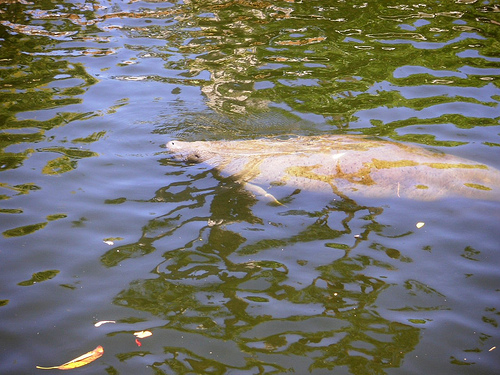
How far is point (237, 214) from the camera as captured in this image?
5.48 m

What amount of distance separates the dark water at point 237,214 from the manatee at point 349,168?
0.59ft

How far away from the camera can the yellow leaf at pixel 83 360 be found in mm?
3707

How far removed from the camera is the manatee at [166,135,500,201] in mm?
5559

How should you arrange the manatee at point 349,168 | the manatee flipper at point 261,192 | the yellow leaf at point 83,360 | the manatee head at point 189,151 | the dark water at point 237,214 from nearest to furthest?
the yellow leaf at point 83,360
the dark water at point 237,214
the manatee at point 349,168
the manatee flipper at point 261,192
the manatee head at point 189,151

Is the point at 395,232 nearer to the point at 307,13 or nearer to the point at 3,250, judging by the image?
the point at 3,250

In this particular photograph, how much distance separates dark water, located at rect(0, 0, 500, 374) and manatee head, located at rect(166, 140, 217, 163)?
0.30 m

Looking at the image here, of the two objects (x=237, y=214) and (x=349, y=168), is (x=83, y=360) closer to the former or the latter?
(x=237, y=214)

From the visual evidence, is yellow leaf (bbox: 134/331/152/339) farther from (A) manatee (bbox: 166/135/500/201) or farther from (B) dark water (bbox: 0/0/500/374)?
(A) manatee (bbox: 166/135/500/201)

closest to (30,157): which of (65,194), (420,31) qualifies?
(65,194)

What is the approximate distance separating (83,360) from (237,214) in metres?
2.29

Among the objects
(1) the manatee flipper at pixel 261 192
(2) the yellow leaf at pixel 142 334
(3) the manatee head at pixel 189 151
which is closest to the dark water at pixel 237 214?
(2) the yellow leaf at pixel 142 334

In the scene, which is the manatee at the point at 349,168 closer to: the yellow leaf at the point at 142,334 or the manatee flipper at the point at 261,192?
the manatee flipper at the point at 261,192

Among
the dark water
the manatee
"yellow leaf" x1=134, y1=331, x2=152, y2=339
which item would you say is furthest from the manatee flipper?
"yellow leaf" x1=134, y1=331, x2=152, y2=339

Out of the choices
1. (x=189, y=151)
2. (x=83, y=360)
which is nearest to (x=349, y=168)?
(x=189, y=151)
